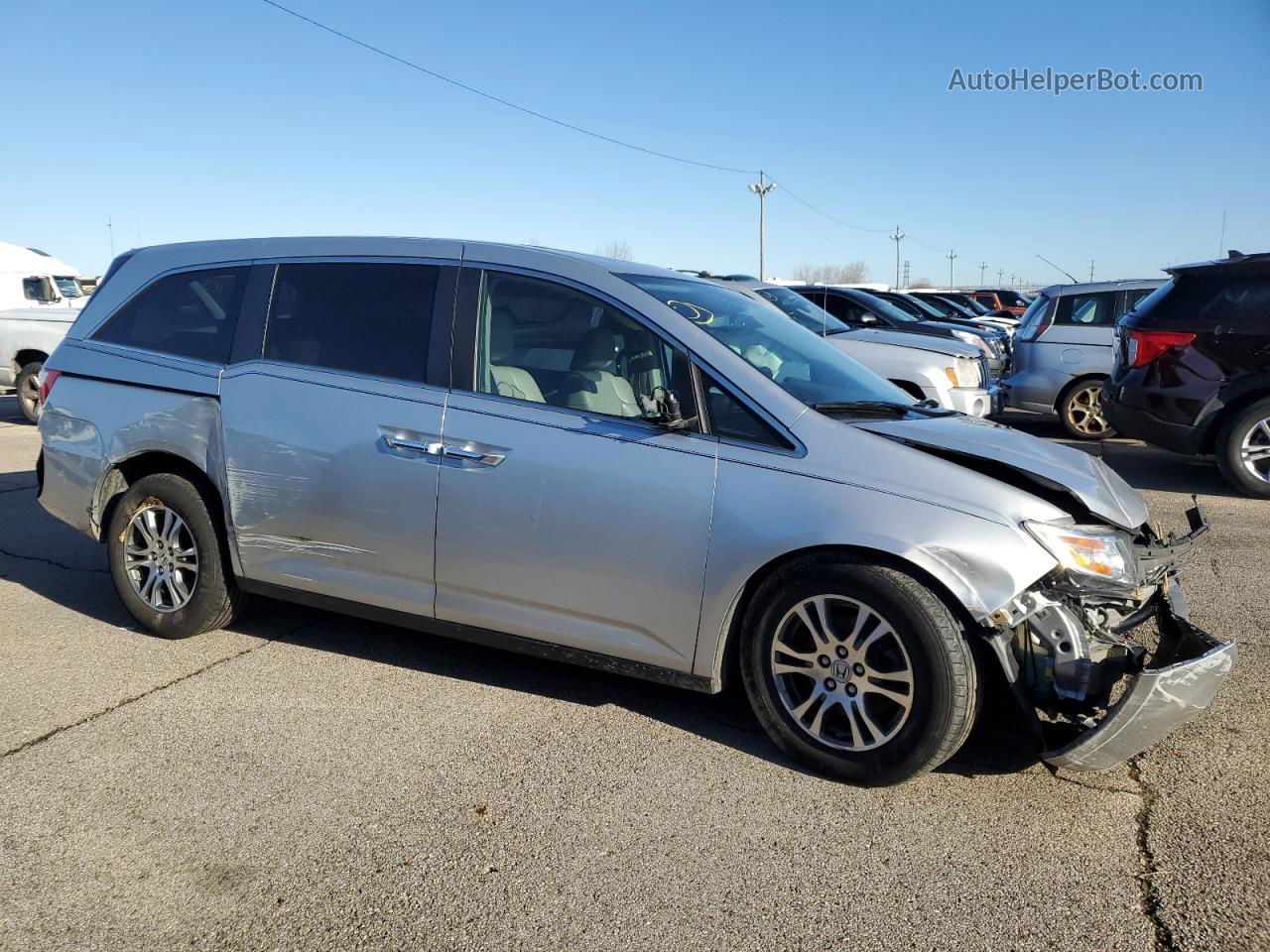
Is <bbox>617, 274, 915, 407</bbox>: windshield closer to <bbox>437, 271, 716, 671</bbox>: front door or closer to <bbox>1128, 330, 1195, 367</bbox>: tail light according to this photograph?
<bbox>437, 271, 716, 671</bbox>: front door

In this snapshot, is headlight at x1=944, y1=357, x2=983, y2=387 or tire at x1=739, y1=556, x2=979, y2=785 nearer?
tire at x1=739, y1=556, x2=979, y2=785

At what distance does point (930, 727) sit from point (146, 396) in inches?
144

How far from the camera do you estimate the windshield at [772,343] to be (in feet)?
13.1

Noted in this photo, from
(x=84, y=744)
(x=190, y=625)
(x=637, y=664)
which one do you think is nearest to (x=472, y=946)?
(x=637, y=664)

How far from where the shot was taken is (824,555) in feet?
11.4

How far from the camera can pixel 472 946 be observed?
105 inches

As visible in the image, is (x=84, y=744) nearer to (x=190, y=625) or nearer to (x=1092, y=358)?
(x=190, y=625)

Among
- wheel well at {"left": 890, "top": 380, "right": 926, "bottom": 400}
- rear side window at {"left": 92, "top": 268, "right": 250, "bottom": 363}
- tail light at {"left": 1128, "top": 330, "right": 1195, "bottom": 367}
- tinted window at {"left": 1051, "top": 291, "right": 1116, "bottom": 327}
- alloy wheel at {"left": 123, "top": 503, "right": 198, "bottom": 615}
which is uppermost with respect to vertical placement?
tinted window at {"left": 1051, "top": 291, "right": 1116, "bottom": 327}

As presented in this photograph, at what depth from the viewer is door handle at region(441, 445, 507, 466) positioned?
392 cm

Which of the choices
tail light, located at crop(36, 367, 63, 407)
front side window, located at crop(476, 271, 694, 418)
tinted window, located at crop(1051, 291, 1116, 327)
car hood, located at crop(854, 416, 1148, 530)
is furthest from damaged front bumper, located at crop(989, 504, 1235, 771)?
tinted window, located at crop(1051, 291, 1116, 327)

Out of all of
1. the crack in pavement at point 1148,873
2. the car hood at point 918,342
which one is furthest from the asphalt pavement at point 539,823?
the car hood at point 918,342

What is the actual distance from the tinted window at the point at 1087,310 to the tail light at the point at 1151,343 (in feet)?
11.9

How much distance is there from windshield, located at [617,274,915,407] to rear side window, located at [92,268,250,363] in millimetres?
1863

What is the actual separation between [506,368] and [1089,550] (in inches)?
86.4
